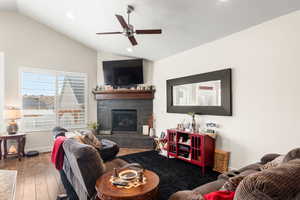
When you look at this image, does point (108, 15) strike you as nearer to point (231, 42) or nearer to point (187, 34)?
point (187, 34)

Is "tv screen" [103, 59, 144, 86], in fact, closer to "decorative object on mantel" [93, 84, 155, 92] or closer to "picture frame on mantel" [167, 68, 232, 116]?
"decorative object on mantel" [93, 84, 155, 92]

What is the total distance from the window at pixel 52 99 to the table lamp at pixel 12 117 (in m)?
0.45

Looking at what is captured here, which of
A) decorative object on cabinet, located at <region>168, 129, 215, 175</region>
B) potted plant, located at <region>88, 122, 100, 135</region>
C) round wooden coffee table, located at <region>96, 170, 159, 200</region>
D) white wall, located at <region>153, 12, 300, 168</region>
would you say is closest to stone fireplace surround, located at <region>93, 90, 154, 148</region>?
potted plant, located at <region>88, 122, 100, 135</region>

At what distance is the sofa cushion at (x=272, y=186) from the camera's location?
2.90 feet

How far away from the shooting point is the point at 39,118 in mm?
4949

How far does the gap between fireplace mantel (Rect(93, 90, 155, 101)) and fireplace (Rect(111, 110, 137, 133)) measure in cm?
54

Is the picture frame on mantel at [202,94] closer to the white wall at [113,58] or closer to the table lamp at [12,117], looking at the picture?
the white wall at [113,58]

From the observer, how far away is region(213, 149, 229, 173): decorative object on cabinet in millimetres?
3317

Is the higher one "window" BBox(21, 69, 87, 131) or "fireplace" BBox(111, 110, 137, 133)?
"window" BBox(21, 69, 87, 131)

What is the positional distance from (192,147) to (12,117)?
4385 millimetres

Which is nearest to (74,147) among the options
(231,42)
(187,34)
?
(187,34)

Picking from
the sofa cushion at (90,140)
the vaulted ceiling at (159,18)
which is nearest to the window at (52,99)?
the vaulted ceiling at (159,18)

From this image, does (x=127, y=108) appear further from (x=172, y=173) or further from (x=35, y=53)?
(x=35, y=53)

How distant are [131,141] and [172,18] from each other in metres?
3.65
